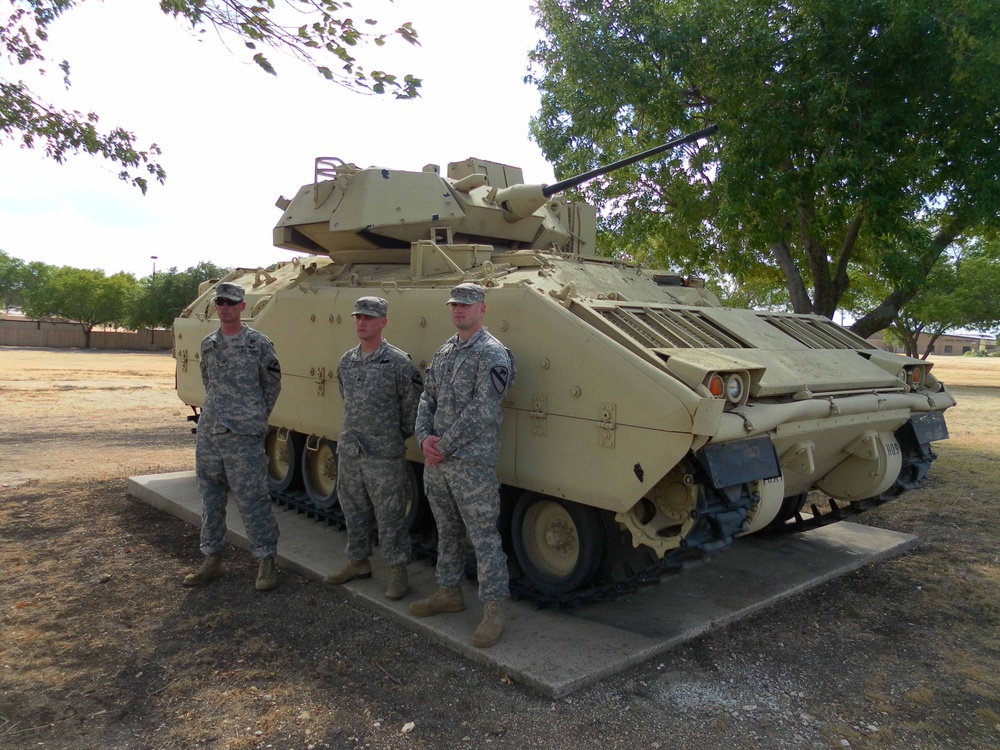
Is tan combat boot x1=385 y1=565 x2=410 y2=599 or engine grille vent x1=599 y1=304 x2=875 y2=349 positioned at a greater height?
engine grille vent x1=599 y1=304 x2=875 y2=349

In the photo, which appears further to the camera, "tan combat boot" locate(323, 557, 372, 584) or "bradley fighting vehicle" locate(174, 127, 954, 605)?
"tan combat boot" locate(323, 557, 372, 584)

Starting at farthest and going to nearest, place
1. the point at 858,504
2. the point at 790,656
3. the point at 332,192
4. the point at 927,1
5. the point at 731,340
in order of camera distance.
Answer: the point at 927,1 < the point at 332,192 < the point at 858,504 < the point at 731,340 < the point at 790,656

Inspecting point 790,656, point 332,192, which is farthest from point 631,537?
point 332,192

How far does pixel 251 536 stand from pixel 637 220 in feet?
27.1

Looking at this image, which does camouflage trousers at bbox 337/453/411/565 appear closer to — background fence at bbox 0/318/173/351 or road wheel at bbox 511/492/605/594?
road wheel at bbox 511/492/605/594

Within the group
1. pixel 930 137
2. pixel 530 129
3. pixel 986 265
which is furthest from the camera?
pixel 986 265

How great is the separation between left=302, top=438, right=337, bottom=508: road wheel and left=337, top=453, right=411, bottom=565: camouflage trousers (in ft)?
5.84

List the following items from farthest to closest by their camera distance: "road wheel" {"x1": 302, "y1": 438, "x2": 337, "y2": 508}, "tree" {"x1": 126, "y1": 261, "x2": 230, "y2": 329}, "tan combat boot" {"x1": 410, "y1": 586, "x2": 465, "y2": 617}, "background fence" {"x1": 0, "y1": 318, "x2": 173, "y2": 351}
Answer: "tree" {"x1": 126, "y1": 261, "x2": 230, "y2": 329}
"background fence" {"x1": 0, "y1": 318, "x2": 173, "y2": 351}
"road wheel" {"x1": 302, "y1": 438, "x2": 337, "y2": 508}
"tan combat boot" {"x1": 410, "y1": 586, "x2": 465, "y2": 617}

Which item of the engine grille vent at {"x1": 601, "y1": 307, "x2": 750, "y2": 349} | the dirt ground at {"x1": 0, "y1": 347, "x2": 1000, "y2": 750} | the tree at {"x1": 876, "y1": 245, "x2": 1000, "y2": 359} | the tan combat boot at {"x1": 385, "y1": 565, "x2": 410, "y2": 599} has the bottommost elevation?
the dirt ground at {"x1": 0, "y1": 347, "x2": 1000, "y2": 750}

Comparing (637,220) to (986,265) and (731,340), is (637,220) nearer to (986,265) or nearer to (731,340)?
(731,340)

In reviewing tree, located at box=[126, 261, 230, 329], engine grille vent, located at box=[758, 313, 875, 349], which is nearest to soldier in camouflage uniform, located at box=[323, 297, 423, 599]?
engine grille vent, located at box=[758, 313, 875, 349]

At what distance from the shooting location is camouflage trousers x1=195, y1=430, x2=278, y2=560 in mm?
5546

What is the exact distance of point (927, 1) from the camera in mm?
8523

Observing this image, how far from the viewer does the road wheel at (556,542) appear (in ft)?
17.0
